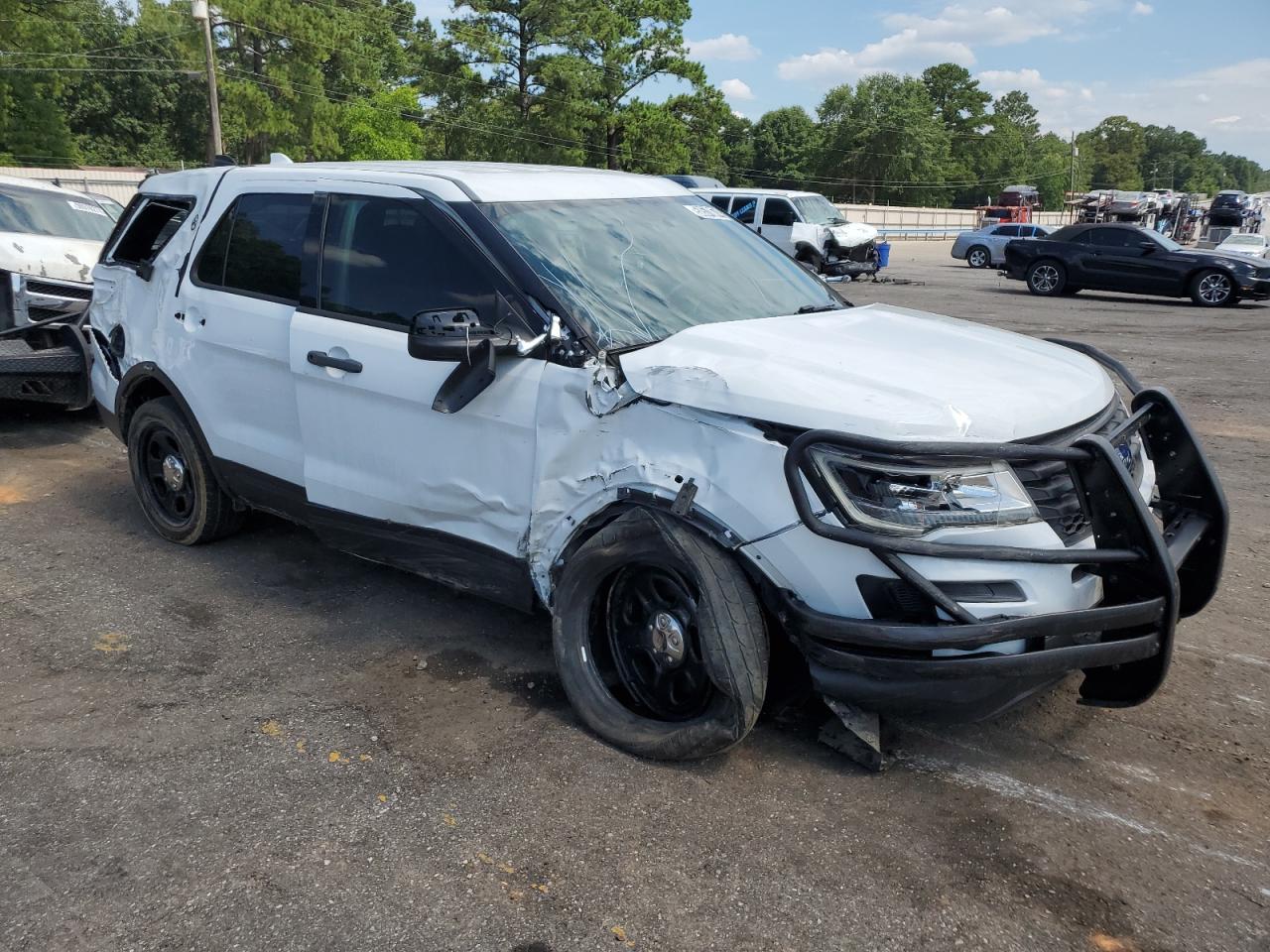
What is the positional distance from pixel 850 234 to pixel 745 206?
247cm

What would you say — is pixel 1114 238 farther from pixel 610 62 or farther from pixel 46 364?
pixel 610 62

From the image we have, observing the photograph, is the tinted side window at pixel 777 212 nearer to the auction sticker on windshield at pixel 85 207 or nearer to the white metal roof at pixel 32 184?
the auction sticker on windshield at pixel 85 207

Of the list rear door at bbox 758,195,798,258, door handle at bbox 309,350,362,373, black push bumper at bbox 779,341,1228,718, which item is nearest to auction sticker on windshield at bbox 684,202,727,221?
door handle at bbox 309,350,362,373

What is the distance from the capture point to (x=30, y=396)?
704 centimetres

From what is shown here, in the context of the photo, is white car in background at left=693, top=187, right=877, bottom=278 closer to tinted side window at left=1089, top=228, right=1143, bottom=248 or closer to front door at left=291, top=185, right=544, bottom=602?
tinted side window at left=1089, top=228, right=1143, bottom=248

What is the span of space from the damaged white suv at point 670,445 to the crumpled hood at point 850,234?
18.7m

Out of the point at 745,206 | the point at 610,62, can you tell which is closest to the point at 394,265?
the point at 745,206

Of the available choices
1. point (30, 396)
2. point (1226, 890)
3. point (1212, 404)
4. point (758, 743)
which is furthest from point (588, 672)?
point (1212, 404)

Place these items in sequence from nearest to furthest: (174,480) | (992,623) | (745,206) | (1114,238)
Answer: (992,623)
(174,480)
(1114,238)
(745,206)

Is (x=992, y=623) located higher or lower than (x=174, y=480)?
higher

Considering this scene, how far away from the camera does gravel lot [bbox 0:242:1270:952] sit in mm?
2537

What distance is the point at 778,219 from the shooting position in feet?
74.8

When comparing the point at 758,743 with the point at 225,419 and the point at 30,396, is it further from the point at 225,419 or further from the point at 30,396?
the point at 30,396

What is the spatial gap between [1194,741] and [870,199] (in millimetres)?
101689
